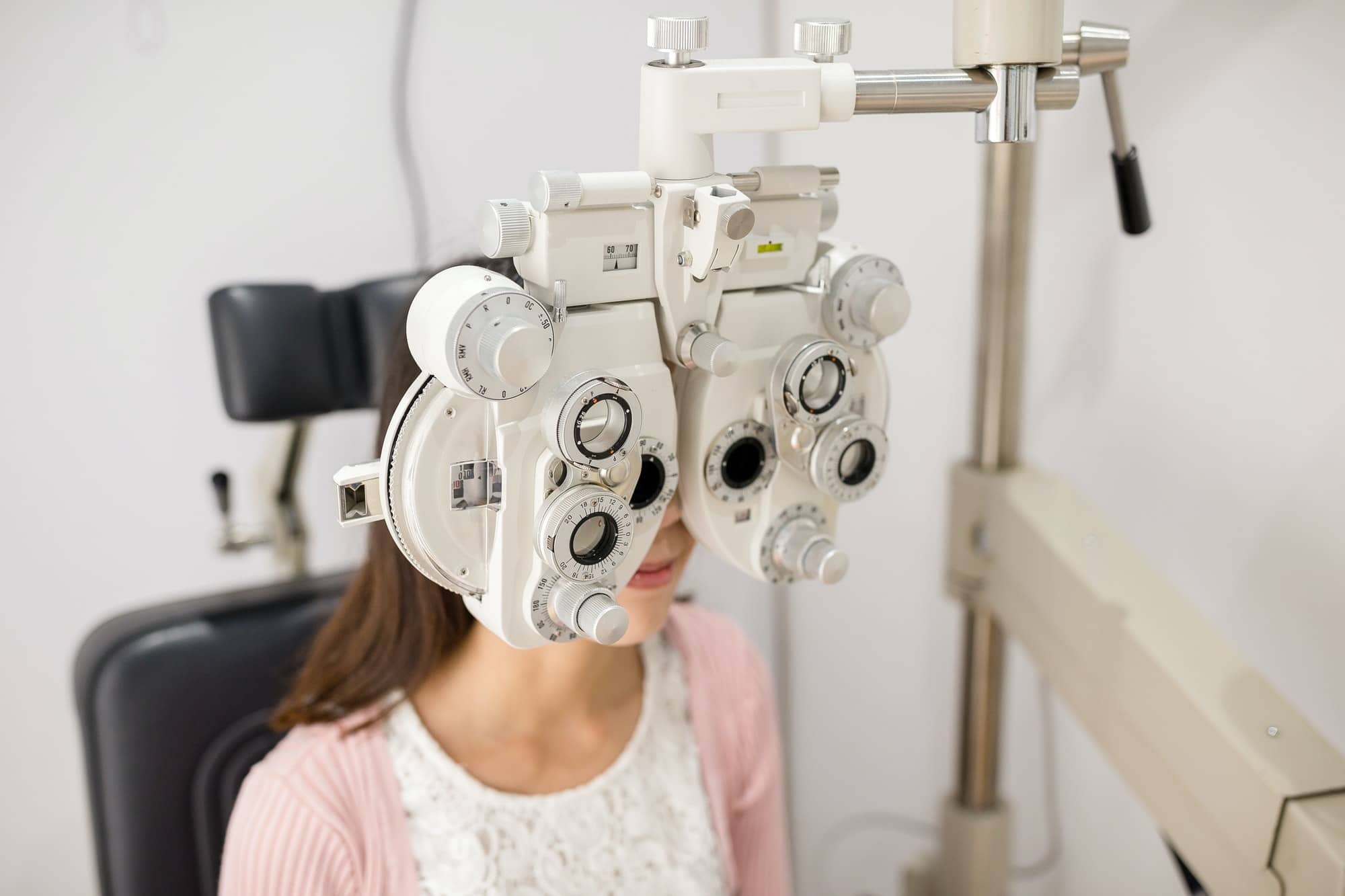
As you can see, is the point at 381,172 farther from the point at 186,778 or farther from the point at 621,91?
the point at 186,778

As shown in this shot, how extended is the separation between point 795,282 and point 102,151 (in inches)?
33.5

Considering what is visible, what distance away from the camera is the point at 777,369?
69cm

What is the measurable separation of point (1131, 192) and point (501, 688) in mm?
675

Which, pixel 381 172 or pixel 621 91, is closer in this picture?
pixel 621 91

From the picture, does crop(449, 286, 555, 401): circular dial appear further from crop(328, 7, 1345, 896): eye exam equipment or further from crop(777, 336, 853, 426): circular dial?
crop(777, 336, 853, 426): circular dial

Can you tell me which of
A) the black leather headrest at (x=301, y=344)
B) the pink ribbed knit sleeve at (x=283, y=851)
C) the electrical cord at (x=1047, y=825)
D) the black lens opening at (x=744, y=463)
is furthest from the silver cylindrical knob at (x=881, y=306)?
the electrical cord at (x=1047, y=825)

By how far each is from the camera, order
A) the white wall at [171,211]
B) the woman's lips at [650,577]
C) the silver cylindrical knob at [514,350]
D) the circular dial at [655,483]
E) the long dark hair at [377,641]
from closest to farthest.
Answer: the silver cylindrical knob at [514,350]
the circular dial at [655,483]
the woman's lips at [650,577]
the long dark hair at [377,641]
the white wall at [171,211]

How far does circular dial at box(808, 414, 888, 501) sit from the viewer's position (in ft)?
2.32

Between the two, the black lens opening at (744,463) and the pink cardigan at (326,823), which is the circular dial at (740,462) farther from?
the pink cardigan at (326,823)

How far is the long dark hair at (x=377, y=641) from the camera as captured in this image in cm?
94

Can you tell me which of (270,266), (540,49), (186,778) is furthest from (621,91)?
(186,778)

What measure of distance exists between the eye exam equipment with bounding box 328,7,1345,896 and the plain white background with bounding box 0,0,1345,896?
0.21 meters

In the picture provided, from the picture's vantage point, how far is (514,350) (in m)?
0.57

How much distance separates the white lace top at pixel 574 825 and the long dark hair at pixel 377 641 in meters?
0.04
